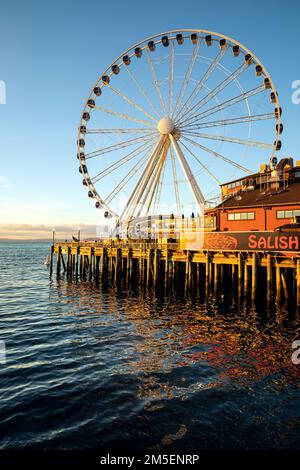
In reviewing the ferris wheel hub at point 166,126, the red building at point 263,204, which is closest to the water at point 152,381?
the red building at point 263,204

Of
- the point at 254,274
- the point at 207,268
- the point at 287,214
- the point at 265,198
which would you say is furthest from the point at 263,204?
the point at 207,268

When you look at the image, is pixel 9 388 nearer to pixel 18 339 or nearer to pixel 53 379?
pixel 53 379

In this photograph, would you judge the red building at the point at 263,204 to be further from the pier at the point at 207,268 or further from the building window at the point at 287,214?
the pier at the point at 207,268

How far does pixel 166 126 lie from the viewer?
3916 cm

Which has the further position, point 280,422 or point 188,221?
point 188,221

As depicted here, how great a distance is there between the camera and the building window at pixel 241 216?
28219mm

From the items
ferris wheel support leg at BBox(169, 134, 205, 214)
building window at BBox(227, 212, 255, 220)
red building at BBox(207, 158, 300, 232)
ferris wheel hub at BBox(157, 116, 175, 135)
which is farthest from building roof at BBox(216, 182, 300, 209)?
ferris wheel hub at BBox(157, 116, 175, 135)

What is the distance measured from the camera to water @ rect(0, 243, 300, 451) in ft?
27.0

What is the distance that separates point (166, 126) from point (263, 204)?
59.5 feet

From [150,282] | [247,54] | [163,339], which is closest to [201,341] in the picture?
[163,339]

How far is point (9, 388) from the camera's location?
10.9 metres

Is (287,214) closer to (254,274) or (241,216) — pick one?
(241,216)

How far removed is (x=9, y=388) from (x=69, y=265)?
3373 centimetres

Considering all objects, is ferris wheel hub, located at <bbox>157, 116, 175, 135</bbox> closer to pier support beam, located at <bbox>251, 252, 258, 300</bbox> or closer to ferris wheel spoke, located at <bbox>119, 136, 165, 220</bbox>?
ferris wheel spoke, located at <bbox>119, 136, 165, 220</bbox>
